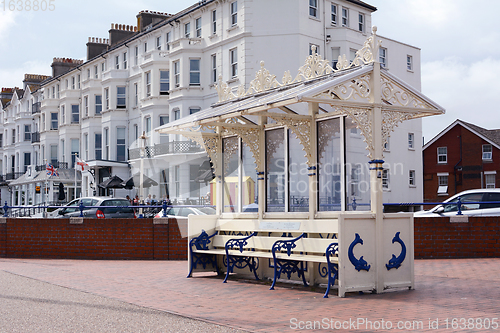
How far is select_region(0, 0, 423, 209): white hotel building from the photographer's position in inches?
1286

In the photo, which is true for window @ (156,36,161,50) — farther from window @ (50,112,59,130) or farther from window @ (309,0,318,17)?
window @ (50,112,59,130)

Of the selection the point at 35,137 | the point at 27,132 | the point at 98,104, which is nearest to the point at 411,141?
the point at 98,104

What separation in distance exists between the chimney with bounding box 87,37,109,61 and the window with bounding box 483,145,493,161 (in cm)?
3635

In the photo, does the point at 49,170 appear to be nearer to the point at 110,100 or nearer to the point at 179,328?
the point at 110,100

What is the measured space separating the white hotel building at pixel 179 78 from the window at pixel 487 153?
50.8 feet

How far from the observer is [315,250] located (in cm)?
999

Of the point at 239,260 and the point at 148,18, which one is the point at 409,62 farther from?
the point at 239,260

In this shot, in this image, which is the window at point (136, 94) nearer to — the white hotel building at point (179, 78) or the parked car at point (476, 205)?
the white hotel building at point (179, 78)

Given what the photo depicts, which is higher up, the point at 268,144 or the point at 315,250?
the point at 268,144

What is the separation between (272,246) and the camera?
10.6 m

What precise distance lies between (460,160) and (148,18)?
31.5 meters

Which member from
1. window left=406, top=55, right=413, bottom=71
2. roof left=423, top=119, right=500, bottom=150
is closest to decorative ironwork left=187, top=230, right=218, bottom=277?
window left=406, top=55, right=413, bottom=71

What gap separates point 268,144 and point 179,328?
5.81 m

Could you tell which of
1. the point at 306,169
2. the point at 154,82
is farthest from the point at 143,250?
the point at 154,82
